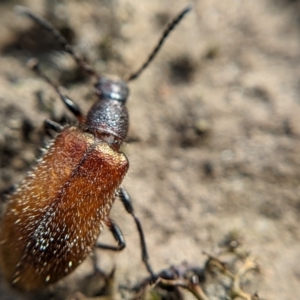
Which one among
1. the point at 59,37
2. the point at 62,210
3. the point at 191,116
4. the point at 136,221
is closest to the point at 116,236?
the point at 136,221

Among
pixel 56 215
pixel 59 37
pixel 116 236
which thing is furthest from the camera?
pixel 59 37

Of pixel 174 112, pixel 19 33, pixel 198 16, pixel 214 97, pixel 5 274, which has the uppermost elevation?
pixel 198 16

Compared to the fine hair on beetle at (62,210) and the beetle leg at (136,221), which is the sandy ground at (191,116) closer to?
the beetle leg at (136,221)

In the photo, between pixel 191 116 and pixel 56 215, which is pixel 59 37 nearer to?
pixel 191 116

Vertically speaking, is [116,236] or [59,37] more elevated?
[59,37]

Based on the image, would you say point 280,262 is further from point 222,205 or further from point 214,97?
point 214,97

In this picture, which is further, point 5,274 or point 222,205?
point 222,205

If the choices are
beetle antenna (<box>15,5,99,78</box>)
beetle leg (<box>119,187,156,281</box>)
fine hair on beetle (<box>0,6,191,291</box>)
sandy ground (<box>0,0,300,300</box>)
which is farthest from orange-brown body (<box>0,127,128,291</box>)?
beetle antenna (<box>15,5,99,78</box>)

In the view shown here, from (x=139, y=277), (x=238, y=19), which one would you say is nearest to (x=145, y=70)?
(x=238, y=19)
